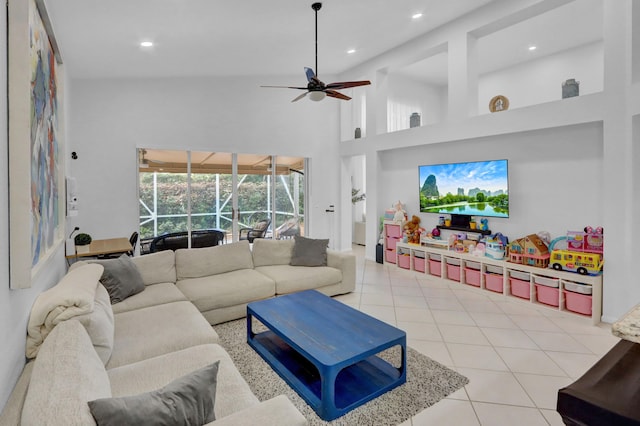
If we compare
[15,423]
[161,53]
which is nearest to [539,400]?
[15,423]

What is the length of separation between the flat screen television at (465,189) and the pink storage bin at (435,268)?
0.66 meters

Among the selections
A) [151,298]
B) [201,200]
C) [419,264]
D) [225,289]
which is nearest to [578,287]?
[419,264]

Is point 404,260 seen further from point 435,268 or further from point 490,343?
point 490,343

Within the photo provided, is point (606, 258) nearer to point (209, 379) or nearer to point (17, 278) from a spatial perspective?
point (209, 379)

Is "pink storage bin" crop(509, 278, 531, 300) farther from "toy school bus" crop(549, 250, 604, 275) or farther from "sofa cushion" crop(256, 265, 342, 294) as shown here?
"sofa cushion" crop(256, 265, 342, 294)

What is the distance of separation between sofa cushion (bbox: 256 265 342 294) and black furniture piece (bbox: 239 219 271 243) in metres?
2.01

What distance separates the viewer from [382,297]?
4.29m

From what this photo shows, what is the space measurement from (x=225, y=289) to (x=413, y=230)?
345 centimetres

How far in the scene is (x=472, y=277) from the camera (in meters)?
4.63

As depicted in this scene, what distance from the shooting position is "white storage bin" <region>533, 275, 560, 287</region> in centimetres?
375

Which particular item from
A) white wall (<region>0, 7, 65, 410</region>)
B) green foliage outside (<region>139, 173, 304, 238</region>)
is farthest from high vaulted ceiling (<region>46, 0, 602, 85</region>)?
white wall (<region>0, 7, 65, 410</region>)

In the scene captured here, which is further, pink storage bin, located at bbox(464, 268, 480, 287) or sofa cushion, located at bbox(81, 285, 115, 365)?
pink storage bin, located at bbox(464, 268, 480, 287)

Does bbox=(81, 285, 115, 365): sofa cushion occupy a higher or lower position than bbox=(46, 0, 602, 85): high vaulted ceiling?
lower

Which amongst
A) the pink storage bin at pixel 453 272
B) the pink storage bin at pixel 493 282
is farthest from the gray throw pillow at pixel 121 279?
the pink storage bin at pixel 493 282
